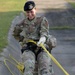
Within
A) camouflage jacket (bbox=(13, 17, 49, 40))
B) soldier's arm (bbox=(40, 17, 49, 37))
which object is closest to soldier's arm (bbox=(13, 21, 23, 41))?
camouflage jacket (bbox=(13, 17, 49, 40))

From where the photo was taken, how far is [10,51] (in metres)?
11.9

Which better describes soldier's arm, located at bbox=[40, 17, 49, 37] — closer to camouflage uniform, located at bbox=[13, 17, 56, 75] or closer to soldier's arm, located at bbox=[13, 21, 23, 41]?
camouflage uniform, located at bbox=[13, 17, 56, 75]

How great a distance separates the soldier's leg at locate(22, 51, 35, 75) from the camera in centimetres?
729

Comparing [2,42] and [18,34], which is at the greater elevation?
[18,34]

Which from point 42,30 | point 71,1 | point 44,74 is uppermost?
point 42,30

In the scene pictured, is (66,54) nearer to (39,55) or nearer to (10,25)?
(10,25)

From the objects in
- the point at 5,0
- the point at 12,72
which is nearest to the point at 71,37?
the point at 12,72

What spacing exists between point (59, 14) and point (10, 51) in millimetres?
14548

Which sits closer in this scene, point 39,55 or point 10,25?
point 39,55

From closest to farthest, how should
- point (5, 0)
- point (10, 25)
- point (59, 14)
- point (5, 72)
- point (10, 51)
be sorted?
point (5, 72) → point (10, 51) → point (10, 25) → point (59, 14) → point (5, 0)

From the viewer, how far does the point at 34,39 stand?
7.96 metres

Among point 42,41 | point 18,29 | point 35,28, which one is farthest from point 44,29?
point 18,29

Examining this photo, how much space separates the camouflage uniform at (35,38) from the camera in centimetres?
738

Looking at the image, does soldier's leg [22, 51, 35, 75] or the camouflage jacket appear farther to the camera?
the camouflage jacket
